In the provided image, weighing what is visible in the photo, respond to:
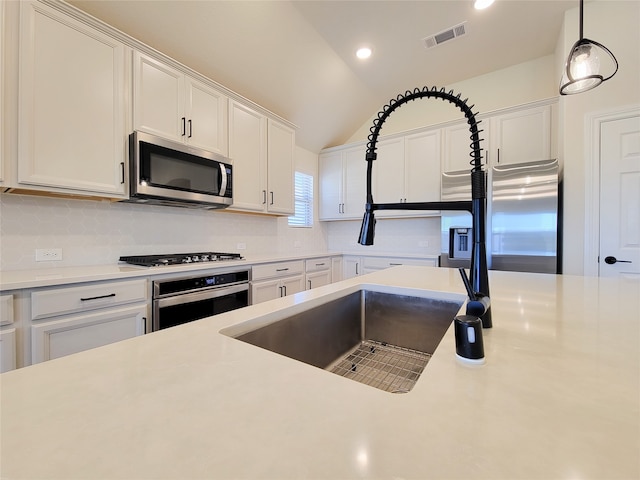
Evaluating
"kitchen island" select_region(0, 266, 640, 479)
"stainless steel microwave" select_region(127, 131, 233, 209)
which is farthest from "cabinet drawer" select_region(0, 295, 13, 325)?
"kitchen island" select_region(0, 266, 640, 479)

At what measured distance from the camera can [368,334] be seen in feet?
3.99

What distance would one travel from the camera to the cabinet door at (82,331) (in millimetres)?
1370

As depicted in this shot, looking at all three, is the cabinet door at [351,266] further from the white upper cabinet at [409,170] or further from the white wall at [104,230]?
the white wall at [104,230]

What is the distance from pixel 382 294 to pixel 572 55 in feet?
5.43

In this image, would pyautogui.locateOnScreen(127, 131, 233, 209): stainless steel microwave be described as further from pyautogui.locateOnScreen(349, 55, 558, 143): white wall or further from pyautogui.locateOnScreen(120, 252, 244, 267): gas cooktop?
pyautogui.locateOnScreen(349, 55, 558, 143): white wall

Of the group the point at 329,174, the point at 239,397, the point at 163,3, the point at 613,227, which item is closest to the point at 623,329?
the point at 239,397

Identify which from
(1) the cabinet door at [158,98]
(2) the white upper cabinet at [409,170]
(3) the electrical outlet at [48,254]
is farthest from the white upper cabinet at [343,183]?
(3) the electrical outlet at [48,254]

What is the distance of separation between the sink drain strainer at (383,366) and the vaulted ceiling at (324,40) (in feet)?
8.61

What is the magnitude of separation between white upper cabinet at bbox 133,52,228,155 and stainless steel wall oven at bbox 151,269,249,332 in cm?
112

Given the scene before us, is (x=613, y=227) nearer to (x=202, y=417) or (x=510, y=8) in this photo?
(x=510, y=8)

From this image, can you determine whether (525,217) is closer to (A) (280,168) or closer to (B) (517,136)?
(B) (517,136)

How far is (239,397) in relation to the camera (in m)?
0.39

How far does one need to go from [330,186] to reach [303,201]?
474mm

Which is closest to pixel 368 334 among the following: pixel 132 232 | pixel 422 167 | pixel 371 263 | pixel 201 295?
pixel 201 295
